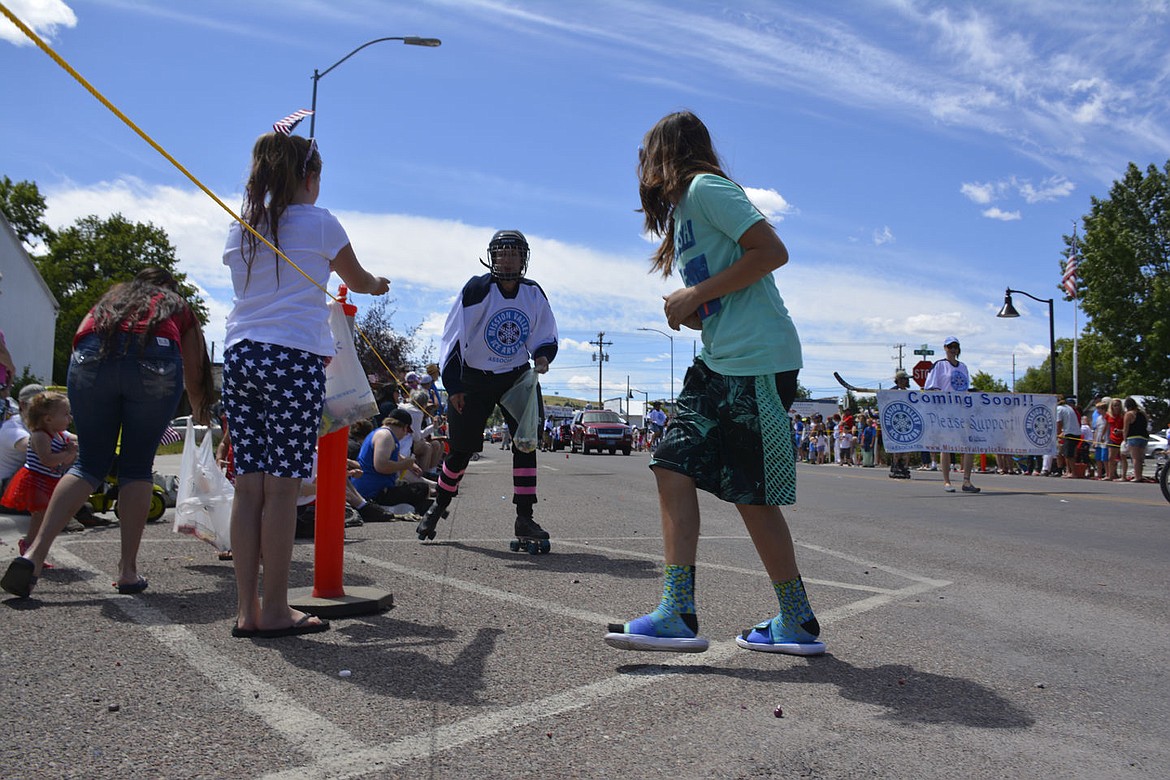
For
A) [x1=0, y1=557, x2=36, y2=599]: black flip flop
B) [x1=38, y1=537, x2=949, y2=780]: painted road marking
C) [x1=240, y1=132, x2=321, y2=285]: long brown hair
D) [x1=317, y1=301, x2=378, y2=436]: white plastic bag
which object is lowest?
[x1=38, y1=537, x2=949, y2=780]: painted road marking

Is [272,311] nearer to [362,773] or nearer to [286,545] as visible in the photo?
[286,545]

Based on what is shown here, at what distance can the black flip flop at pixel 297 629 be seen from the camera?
11.1 feet

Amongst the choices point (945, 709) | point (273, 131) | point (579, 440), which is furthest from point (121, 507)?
point (579, 440)

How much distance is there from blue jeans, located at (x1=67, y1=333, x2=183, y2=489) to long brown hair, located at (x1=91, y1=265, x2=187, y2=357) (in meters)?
0.05

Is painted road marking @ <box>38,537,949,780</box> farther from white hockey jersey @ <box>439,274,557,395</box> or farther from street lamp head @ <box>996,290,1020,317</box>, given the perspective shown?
street lamp head @ <box>996,290,1020,317</box>

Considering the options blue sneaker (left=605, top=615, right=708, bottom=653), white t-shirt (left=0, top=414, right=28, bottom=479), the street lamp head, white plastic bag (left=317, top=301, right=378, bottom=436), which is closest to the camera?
blue sneaker (left=605, top=615, right=708, bottom=653)

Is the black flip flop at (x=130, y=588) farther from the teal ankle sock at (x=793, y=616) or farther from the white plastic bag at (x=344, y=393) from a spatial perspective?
the teal ankle sock at (x=793, y=616)

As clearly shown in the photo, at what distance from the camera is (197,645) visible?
10.8 ft

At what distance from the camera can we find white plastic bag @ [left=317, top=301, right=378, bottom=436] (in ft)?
12.7

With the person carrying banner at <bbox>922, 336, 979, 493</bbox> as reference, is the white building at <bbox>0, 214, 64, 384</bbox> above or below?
above

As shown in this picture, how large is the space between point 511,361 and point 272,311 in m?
2.81

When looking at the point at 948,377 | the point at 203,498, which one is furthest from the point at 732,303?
the point at 948,377

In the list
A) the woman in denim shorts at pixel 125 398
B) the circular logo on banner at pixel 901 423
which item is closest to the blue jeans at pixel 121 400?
the woman in denim shorts at pixel 125 398

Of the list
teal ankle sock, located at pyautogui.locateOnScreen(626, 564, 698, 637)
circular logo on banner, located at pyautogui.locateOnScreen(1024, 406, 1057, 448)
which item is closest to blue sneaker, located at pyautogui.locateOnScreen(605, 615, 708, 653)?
teal ankle sock, located at pyautogui.locateOnScreen(626, 564, 698, 637)
